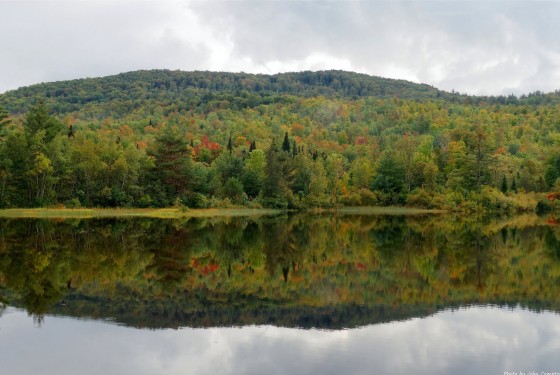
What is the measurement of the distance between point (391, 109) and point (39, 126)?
12935 centimetres

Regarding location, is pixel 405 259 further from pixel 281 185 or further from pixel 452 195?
pixel 452 195

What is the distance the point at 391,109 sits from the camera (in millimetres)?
178000

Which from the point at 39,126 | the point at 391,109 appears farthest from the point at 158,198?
the point at 391,109

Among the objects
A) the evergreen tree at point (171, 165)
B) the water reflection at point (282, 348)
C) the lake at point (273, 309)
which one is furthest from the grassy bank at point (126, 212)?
the water reflection at point (282, 348)

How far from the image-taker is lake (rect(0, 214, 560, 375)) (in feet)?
41.3

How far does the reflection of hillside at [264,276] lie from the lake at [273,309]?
0.09 metres

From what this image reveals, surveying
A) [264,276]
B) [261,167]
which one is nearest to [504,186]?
[261,167]

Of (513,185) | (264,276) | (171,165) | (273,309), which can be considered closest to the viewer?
(273,309)

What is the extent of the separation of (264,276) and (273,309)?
5.21 metres

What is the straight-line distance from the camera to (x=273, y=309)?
668 inches

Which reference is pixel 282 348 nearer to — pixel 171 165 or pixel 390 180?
pixel 171 165

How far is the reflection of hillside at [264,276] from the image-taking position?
656 inches

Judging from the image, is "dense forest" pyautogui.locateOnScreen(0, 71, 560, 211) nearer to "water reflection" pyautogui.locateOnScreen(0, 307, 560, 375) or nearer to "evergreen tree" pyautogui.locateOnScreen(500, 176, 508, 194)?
"evergreen tree" pyautogui.locateOnScreen(500, 176, 508, 194)

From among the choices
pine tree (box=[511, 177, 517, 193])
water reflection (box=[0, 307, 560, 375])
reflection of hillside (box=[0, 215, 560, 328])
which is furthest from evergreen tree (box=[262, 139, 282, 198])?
water reflection (box=[0, 307, 560, 375])
